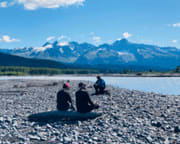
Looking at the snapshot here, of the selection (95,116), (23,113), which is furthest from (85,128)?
(23,113)

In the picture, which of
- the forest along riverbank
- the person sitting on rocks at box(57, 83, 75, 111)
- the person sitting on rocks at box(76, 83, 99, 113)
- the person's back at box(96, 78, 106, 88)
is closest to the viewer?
the forest along riverbank

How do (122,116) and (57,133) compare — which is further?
(122,116)

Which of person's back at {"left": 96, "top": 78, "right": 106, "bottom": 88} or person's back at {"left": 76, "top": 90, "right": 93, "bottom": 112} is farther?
person's back at {"left": 96, "top": 78, "right": 106, "bottom": 88}

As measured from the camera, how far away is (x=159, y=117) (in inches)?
654

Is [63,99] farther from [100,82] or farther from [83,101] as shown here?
[100,82]

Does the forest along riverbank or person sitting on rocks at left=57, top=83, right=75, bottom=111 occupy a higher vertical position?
person sitting on rocks at left=57, top=83, right=75, bottom=111

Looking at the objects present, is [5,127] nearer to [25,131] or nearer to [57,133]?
[25,131]

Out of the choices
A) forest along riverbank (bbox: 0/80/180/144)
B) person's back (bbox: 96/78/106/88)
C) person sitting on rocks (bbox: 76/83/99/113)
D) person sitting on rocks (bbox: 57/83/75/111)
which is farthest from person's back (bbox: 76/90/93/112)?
person's back (bbox: 96/78/106/88)

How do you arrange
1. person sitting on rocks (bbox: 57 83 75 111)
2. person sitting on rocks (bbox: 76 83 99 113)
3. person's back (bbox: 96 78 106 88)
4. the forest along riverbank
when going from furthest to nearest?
person's back (bbox: 96 78 106 88)
person sitting on rocks (bbox: 57 83 75 111)
person sitting on rocks (bbox: 76 83 99 113)
the forest along riverbank

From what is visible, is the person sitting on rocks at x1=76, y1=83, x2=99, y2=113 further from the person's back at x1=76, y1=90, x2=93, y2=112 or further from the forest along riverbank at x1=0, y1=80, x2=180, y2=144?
the forest along riverbank at x1=0, y1=80, x2=180, y2=144

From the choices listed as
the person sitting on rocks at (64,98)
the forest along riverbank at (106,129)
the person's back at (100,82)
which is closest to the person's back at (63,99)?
the person sitting on rocks at (64,98)

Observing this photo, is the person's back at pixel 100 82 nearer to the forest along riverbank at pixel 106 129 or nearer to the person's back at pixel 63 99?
the forest along riverbank at pixel 106 129

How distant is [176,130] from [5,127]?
418 inches

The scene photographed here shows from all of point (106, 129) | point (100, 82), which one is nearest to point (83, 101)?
point (106, 129)
